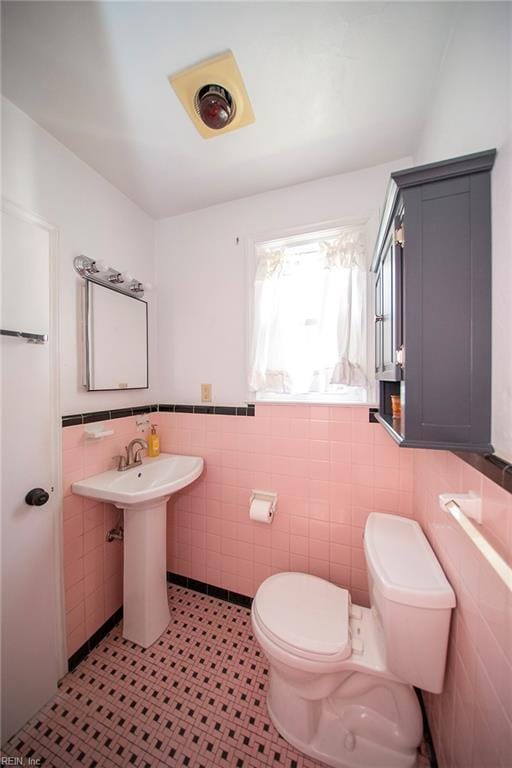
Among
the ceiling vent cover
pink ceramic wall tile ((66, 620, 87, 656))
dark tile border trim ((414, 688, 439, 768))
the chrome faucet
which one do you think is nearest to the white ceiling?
the ceiling vent cover

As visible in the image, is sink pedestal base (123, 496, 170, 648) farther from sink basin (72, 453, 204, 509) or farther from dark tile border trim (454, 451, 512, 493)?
dark tile border trim (454, 451, 512, 493)

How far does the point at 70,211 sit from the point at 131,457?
1.34 m

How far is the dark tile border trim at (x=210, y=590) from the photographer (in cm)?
158

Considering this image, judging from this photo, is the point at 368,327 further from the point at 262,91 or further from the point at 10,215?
the point at 10,215

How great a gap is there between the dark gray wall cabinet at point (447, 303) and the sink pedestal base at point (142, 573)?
1281 mm

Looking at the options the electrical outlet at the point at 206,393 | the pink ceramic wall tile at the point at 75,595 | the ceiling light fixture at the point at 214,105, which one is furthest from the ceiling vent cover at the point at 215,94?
the pink ceramic wall tile at the point at 75,595

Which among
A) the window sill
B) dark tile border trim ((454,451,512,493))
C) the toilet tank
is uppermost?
the window sill

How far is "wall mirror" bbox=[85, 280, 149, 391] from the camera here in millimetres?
1326

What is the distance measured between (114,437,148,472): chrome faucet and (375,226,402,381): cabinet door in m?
1.41

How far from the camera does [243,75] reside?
3.02ft

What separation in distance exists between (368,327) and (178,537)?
1795 millimetres

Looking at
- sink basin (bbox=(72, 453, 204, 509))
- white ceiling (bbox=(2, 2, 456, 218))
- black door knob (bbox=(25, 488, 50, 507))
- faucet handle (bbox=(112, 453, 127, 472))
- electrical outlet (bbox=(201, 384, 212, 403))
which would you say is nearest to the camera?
white ceiling (bbox=(2, 2, 456, 218))

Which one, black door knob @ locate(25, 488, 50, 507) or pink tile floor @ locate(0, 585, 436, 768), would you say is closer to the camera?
pink tile floor @ locate(0, 585, 436, 768)

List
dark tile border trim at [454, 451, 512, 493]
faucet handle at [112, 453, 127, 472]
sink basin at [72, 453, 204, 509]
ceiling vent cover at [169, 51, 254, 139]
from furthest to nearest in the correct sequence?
faucet handle at [112, 453, 127, 472] → sink basin at [72, 453, 204, 509] → ceiling vent cover at [169, 51, 254, 139] → dark tile border trim at [454, 451, 512, 493]
